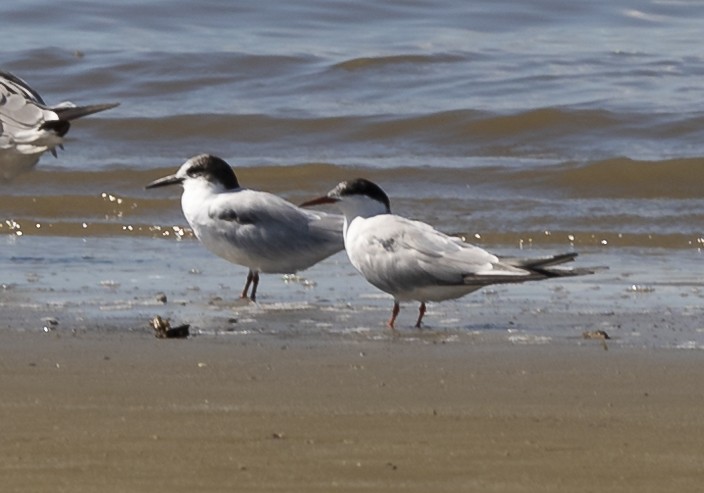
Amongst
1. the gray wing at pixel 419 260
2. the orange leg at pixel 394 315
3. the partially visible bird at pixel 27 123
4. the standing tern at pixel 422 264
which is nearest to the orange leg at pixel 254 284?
the standing tern at pixel 422 264

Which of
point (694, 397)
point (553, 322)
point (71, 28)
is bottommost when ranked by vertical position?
point (71, 28)

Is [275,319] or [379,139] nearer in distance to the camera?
[275,319]

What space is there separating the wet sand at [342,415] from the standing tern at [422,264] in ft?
1.84

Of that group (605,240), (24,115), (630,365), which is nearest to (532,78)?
(605,240)

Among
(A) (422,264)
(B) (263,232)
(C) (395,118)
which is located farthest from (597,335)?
(C) (395,118)

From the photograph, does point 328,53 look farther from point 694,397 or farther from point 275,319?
point 694,397

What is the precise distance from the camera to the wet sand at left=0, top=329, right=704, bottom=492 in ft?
12.1

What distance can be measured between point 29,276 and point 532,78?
7.35 m

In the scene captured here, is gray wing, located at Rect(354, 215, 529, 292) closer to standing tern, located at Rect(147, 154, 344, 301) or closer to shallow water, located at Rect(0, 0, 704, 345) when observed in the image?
shallow water, located at Rect(0, 0, 704, 345)

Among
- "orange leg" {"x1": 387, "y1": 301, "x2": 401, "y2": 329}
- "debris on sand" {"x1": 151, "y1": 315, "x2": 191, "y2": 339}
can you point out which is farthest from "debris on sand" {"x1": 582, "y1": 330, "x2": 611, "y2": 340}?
"debris on sand" {"x1": 151, "y1": 315, "x2": 191, "y2": 339}

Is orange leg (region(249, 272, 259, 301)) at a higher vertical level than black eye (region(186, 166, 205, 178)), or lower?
lower

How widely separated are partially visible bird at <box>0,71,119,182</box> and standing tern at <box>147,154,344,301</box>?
144 centimetres

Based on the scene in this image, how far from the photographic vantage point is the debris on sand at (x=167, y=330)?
568cm

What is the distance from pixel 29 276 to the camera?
7.49 m
